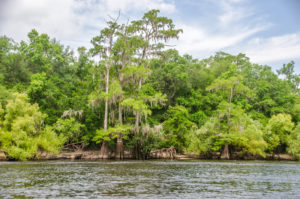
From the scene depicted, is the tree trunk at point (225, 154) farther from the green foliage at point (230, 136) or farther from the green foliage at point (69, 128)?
the green foliage at point (69, 128)

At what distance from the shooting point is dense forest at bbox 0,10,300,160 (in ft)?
135

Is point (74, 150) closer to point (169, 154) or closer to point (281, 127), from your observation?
point (169, 154)

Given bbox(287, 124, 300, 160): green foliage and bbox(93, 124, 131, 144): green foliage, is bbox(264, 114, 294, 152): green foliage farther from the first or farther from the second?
bbox(93, 124, 131, 144): green foliage

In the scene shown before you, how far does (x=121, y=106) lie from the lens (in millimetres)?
47000

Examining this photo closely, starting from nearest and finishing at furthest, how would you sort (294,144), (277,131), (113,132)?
(113,132), (294,144), (277,131)

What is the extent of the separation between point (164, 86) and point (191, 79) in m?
8.23

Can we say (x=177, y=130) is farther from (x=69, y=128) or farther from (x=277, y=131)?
(x=277, y=131)

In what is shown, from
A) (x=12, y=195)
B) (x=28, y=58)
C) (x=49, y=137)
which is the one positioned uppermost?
(x=28, y=58)

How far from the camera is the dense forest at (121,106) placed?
4122cm

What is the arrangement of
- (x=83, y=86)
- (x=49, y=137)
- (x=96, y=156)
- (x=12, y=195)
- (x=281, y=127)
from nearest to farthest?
(x=12, y=195)
(x=49, y=137)
(x=96, y=156)
(x=281, y=127)
(x=83, y=86)

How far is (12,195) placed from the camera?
1379cm

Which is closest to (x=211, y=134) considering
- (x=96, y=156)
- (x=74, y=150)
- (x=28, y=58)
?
(x=96, y=156)

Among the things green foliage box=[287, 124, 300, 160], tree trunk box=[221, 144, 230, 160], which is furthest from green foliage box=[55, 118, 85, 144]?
green foliage box=[287, 124, 300, 160]

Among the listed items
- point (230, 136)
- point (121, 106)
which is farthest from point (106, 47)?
point (230, 136)
